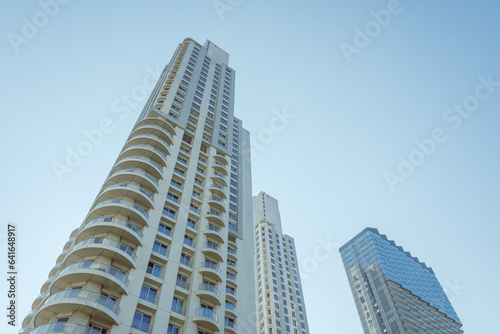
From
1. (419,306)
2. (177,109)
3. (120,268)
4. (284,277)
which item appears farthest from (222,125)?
(419,306)

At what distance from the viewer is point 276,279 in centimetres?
8800

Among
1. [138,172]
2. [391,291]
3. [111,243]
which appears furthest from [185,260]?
[391,291]

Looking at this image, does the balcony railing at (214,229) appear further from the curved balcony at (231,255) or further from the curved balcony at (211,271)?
the curved balcony at (211,271)

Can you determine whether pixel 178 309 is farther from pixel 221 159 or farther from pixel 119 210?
pixel 221 159

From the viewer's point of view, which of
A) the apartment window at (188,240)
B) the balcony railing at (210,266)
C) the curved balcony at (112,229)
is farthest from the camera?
the apartment window at (188,240)

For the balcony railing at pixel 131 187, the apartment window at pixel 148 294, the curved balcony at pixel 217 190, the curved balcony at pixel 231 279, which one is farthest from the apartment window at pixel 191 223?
the apartment window at pixel 148 294

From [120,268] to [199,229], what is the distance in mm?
10669

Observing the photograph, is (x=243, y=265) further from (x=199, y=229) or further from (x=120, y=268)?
(x=120, y=268)

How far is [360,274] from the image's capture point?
11756 cm

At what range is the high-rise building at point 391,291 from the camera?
103500mm

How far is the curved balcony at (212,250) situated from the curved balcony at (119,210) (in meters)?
6.82

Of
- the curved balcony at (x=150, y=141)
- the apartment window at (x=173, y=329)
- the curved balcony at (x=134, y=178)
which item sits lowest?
the apartment window at (x=173, y=329)

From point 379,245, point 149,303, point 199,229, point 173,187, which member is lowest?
point 149,303

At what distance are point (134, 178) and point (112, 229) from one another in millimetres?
6956
